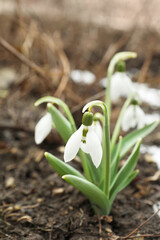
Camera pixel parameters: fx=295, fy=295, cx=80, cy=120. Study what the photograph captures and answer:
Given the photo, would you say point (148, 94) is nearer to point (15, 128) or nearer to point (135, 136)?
point (15, 128)

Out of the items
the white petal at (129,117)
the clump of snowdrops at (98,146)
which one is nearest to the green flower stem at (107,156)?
the clump of snowdrops at (98,146)

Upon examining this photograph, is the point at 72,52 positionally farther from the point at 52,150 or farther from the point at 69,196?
the point at 69,196

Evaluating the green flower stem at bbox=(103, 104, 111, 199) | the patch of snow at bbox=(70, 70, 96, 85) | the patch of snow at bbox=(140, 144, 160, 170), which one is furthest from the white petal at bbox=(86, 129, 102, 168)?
the patch of snow at bbox=(70, 70, 96, 85)

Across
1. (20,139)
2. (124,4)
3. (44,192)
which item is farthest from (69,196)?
(124,4)

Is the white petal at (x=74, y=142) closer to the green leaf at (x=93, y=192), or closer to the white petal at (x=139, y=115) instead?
the green leaf at (x=93, y=192)

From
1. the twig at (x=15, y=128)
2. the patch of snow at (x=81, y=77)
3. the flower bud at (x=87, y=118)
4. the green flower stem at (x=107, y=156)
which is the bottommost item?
the green flower stem at (x=107, y=156)

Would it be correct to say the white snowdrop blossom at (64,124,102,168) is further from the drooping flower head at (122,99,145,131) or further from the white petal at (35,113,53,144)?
the drooping flower head at (122,99,145,131)

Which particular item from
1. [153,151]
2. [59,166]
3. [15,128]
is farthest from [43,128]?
[153,151]
